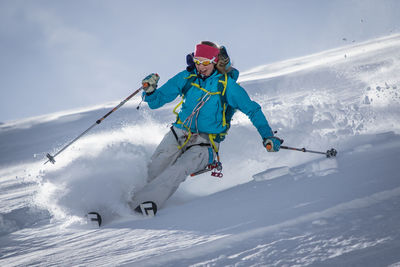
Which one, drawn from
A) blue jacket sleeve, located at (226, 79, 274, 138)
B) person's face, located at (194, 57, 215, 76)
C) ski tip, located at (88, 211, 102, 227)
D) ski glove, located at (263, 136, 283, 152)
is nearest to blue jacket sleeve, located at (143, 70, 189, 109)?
person's face, located at (194, 57, 215, 76)

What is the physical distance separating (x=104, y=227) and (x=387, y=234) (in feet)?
8.75

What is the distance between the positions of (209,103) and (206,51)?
2.16 ft

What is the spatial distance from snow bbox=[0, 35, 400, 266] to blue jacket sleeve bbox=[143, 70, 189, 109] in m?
0.77

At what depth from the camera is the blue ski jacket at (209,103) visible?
12.9ft

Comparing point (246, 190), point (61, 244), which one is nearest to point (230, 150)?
point (246, 190)

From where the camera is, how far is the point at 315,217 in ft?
7.40

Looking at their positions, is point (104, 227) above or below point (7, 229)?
below

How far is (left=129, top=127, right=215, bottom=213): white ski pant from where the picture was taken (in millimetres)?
3650

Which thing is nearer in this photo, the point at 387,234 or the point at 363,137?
the point at 387,234

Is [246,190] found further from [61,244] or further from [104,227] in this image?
[61,244]

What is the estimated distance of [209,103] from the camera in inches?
156

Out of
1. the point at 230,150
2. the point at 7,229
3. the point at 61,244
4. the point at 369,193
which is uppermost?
the point at 230,150

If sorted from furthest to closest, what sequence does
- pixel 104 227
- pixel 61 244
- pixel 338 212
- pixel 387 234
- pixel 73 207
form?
pixel 73 207, pixel 104 227, pixel 61 244, pixel 338 212, pixel 387 234

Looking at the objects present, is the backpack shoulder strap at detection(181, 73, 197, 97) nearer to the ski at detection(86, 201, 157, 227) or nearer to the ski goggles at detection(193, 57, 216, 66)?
the ski goggles at detection(193, 57, 216, 66)
